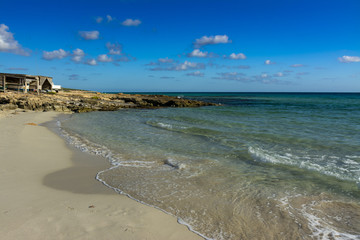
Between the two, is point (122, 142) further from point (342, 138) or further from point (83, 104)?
point (83, 104)

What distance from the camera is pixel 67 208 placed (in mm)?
4473

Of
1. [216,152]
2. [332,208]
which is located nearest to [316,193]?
[332,208]

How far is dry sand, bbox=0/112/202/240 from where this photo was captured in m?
3.71

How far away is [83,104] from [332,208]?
1199 inches

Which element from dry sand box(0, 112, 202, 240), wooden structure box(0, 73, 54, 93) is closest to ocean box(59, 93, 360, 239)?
dry sand box(0, 112, 202, 240)

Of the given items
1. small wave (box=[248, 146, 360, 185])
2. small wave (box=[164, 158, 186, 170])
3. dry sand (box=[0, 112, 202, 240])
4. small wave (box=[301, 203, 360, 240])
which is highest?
small wave (box=[248, 146, 360, 185])

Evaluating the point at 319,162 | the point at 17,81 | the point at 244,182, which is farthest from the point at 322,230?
the point at 17,81

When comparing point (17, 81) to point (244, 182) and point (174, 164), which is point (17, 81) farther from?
point (244, 182)

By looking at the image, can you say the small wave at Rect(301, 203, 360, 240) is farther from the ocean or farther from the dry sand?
the dry sand

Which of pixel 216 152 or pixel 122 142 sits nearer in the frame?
pixel 216 152

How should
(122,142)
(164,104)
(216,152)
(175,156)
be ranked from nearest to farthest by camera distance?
(175,156) → (216,152) → (122,142) → (164,104)

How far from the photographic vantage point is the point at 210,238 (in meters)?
3.75

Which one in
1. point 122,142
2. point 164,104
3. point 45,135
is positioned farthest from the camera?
point 164,104

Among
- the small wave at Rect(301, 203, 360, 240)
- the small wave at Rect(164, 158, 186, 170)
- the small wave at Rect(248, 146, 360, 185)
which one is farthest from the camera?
the small wave at Rect(164, 158, 186, 170)
